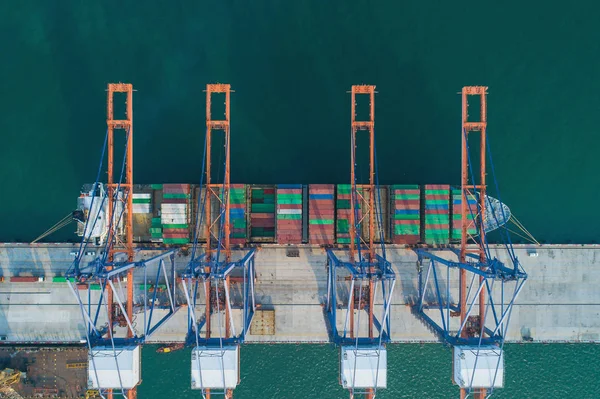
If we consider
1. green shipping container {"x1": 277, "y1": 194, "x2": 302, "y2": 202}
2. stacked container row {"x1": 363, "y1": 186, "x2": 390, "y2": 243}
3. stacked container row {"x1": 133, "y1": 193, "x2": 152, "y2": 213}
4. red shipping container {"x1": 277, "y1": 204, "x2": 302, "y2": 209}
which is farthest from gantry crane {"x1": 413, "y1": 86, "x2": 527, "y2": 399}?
stacked container row {"x1": 133, "y1": 193, "x2": 152, "y2": 213}

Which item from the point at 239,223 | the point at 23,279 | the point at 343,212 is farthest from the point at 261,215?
the point at 23,279

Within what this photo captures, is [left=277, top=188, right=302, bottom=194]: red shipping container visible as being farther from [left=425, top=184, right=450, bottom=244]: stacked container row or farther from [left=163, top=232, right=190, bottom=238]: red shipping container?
[left=425, top=184, right=450, bottom=244]: stacked container row

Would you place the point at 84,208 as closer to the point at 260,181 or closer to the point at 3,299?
the point at 3,299

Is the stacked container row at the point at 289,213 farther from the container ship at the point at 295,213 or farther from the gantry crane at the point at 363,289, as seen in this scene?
the gantry crane at the point at 363,289

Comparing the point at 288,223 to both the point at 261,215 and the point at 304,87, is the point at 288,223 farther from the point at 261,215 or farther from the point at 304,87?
the point at 304,87

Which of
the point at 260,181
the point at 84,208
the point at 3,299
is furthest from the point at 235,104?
the point at 3,299

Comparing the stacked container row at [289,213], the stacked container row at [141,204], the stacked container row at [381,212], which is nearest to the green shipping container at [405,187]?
the stacked container row at [381,212]

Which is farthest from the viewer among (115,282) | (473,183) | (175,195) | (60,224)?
(60,224)
